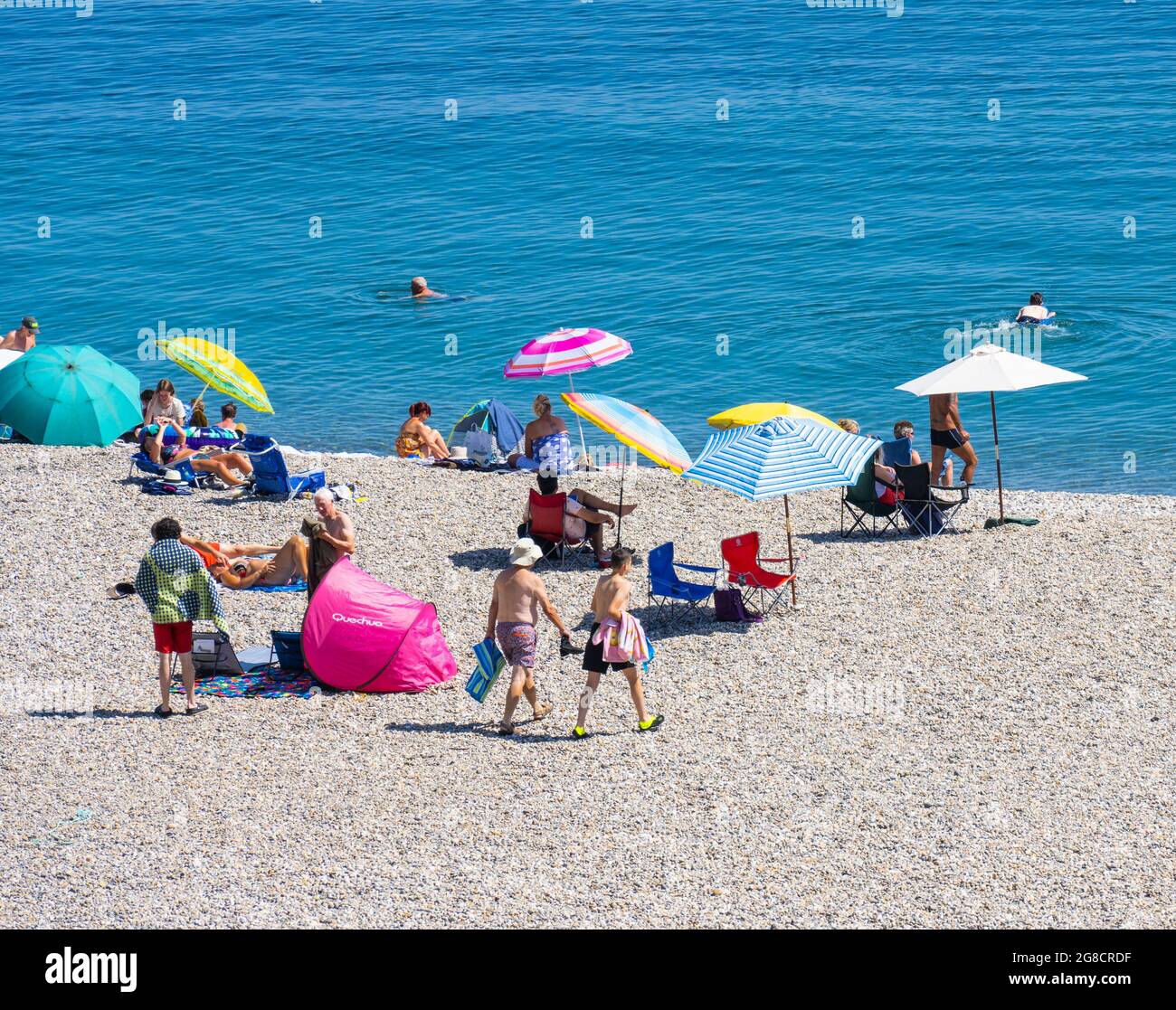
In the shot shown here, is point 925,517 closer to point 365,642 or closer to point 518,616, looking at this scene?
point 518,616

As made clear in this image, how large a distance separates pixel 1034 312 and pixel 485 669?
1792cm

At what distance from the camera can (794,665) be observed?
42.1ft

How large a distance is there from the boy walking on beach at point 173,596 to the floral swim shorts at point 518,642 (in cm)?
240

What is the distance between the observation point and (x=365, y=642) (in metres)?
12.4

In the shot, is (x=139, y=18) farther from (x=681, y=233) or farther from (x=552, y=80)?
(x=681, y=233)

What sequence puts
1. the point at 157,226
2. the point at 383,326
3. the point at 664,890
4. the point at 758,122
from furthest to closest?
1. the point at 758,122
2. the point at 157,226
3. the point at 383,326
4. the point at 664,890

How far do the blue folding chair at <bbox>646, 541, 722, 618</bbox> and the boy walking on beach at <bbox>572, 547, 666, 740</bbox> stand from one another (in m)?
2.57

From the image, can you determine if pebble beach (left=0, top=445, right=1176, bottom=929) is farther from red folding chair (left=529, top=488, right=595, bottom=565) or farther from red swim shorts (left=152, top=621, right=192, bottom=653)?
red swim shorts (left=152, top=621, right=192, bottom=653)

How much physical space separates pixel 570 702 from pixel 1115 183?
2789 centimetres

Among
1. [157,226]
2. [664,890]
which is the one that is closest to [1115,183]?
[157,226]

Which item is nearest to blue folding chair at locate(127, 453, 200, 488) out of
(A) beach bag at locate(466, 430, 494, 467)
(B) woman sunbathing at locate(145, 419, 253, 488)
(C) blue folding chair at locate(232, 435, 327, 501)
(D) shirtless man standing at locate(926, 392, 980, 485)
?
(B) woman sunbathing at locate(145, 419, 253, 488)

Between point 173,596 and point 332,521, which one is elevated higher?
point 332,521

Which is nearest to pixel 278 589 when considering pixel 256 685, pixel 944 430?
pixel 256 685

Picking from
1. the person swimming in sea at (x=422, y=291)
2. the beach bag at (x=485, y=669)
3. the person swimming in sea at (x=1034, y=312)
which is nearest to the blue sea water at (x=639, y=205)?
the person swimming in sea at (x=1034, y=312)
